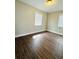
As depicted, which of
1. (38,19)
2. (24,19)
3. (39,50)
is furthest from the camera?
(38,19)

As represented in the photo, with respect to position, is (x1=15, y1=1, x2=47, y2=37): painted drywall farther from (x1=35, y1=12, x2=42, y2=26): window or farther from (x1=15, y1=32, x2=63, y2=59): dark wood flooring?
(x1=15, y1=32, x2=63, y2=59): dark wood flooring

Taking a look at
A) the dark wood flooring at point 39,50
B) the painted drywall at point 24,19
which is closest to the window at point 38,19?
the painted drywall at point 24,19

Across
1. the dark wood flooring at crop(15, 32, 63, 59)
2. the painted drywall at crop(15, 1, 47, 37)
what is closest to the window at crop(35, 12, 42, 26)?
the painted drywall at crop(15, 1, 47, 37)

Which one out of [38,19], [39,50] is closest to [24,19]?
[38,19]

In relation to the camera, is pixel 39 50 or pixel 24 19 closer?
pixel 39 50

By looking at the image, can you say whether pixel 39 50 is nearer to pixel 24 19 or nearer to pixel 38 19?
pixel 24 19

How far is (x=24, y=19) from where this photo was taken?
5.62m

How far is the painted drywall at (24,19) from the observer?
5005mm

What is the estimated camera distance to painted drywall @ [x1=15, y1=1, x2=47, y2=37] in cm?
501

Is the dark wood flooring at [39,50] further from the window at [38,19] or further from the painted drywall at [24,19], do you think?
the window at [38,19]
